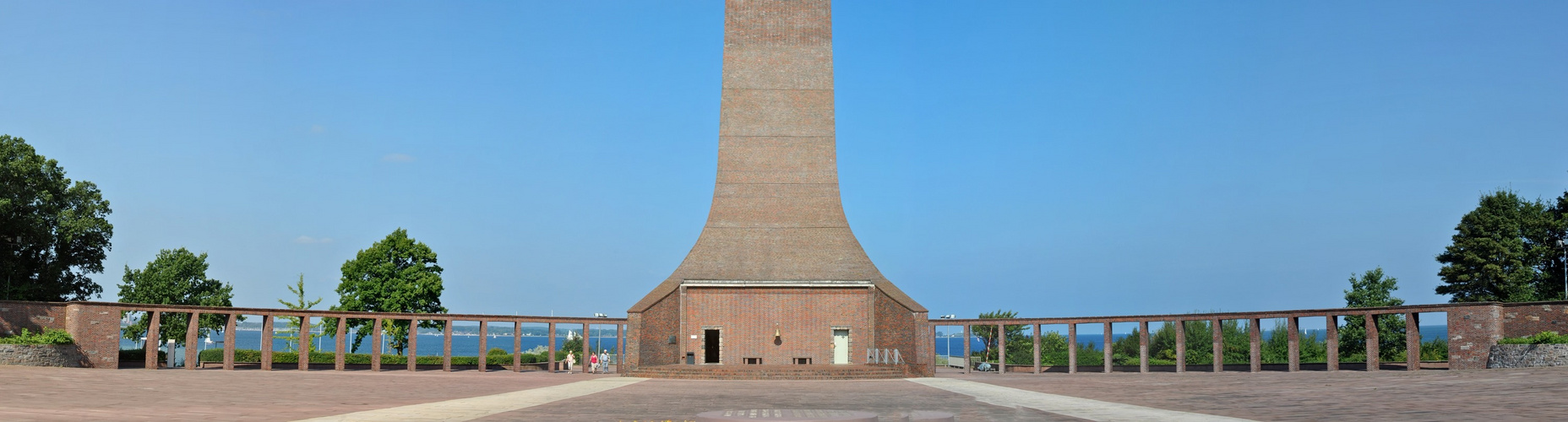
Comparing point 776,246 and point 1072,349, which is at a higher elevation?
point 776,246

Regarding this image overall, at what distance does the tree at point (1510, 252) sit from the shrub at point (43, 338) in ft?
147

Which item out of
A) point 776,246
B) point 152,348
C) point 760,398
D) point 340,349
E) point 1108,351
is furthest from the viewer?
point 776,246

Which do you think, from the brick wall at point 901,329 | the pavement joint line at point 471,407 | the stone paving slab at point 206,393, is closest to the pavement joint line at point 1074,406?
the pavement joint line at point 471,407

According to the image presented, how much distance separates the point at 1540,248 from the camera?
127ft

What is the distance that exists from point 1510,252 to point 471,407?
39.1 metres

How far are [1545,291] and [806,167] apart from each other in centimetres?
2732

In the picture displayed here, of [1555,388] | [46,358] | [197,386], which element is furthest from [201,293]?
[1555,388]

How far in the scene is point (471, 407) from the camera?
48.6ft

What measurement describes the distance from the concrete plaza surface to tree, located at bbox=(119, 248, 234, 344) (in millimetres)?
20447

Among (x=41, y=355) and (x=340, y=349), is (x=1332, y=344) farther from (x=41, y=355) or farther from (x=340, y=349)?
(x=41, y=355)

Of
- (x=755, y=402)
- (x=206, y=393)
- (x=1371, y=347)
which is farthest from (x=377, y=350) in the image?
(x=1371, y=347)

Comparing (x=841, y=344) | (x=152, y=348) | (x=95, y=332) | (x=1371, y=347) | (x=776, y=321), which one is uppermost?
(x=776, y=321)

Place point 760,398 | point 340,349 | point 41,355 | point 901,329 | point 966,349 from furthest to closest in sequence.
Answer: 1. point 966,349
2. point 901,329
3. point 340,349
4. point 41,355
5. point 760,398

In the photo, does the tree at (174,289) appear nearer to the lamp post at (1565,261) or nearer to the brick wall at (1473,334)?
the brick wall at (1473,334)
